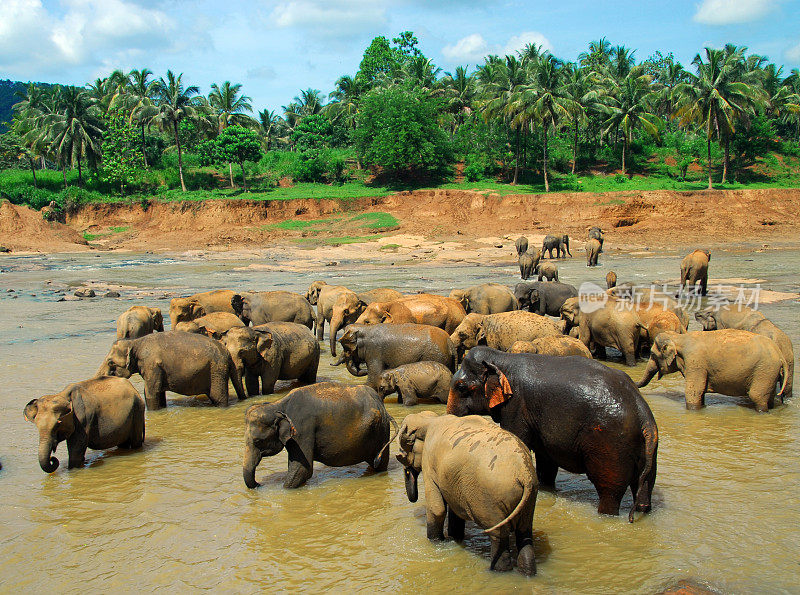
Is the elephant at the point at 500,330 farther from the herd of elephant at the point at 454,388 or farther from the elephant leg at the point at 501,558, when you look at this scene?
the elephant leg at the point at 501,558

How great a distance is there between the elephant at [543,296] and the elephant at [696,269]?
19.6ft

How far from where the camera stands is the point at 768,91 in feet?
199

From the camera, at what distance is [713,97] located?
4216cm

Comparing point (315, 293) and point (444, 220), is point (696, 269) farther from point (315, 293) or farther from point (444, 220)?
point (444, 220)

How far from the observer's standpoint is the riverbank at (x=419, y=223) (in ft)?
120

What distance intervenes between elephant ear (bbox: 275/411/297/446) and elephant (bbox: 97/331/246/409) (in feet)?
10.4

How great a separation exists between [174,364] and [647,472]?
6310 mm

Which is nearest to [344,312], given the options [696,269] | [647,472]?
[647,472]

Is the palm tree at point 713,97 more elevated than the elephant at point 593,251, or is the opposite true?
the palm tree at point 713,97

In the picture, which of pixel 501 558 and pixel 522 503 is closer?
pixel 522 503

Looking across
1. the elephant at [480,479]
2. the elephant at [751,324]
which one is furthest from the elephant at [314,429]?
the elephant at [751,324]

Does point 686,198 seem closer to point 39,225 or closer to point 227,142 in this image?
point 227,142

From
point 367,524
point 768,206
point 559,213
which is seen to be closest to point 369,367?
point 367,524

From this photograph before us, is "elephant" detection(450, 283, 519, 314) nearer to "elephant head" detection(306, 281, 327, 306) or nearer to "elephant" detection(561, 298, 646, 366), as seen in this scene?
"elephant" detection(561, 298, 646, 366)
